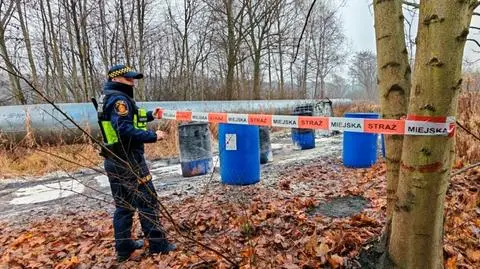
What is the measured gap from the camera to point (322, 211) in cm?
376

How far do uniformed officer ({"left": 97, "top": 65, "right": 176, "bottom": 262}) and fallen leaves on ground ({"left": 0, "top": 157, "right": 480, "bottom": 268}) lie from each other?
0.67ft

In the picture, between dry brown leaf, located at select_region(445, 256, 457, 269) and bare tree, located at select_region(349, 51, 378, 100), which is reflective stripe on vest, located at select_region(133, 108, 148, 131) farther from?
bare tree, located at select_region(349, 51, 378, 100)

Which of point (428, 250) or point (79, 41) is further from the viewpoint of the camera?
point (79, 41)

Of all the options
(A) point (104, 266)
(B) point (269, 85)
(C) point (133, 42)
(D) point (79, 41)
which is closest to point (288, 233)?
(A) point (104, 266)

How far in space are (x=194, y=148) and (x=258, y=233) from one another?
3.25 metres

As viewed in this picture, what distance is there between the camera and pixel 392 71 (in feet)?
A: 6.78

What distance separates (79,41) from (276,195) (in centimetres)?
1106

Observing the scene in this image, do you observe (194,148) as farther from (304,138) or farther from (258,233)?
→ (304,138)

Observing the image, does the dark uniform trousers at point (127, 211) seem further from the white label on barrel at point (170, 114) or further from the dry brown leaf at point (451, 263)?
the white label on barrel at point (170, 114)

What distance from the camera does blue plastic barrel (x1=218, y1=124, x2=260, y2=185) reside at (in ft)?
16.9

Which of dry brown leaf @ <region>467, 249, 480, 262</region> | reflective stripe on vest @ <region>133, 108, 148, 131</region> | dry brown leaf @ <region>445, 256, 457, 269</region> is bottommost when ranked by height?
dry brown leaf @ <region>467, 249, 480, 262</region>

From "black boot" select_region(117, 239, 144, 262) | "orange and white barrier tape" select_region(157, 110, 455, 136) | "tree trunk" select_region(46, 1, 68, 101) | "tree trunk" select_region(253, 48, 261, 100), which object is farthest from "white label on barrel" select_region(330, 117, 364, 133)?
"tree trunk" select_region(253, 48, 261, 100)

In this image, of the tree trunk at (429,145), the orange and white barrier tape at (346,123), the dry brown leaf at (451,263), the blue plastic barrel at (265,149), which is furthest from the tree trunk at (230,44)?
the tree trunk at (429,145)

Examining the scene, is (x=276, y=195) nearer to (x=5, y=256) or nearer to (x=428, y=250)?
(x=428, y=250)
